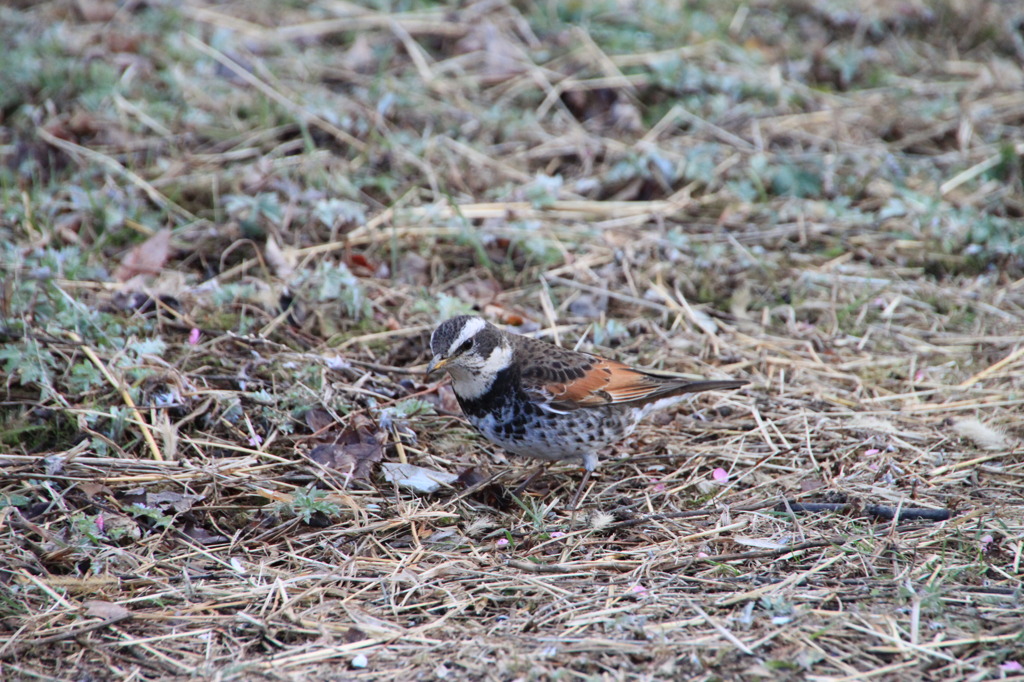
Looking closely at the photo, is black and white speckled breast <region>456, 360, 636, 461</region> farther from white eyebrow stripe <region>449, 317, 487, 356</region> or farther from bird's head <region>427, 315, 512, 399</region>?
white eyebrow stripe <region>449, 317, 487, 356</region>

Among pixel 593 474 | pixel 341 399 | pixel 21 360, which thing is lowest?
pixel 593 474

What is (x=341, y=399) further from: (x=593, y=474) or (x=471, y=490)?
(x=593, y=474)

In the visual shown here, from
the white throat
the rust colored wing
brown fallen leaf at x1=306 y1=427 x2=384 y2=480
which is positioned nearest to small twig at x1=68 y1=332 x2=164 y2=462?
brown fallen leaf at x1=306 y1=427 x2=384 y2=480

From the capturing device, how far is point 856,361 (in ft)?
21.2

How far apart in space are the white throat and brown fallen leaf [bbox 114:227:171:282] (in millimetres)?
2635

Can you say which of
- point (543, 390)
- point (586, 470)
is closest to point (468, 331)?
point (543, 390)

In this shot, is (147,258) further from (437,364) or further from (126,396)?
(437,364)

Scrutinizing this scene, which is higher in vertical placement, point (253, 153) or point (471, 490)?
point (253, 153)

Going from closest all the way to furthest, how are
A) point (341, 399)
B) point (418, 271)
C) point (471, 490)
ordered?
1. point (471, 490)
2. point (341, 399)
3. point (418, 271)

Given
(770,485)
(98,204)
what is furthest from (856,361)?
(98,204)

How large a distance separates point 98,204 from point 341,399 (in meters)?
3.01

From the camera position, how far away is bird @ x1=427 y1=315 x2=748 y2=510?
5.28 metres

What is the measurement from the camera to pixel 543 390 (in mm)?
5418

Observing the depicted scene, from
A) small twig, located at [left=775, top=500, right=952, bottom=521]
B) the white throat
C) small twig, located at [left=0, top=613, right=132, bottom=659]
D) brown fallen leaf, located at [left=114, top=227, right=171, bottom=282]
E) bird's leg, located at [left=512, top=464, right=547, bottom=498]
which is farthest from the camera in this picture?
brown fallen leaf, located at [left=114, top=227, right=171, bottom=282]
